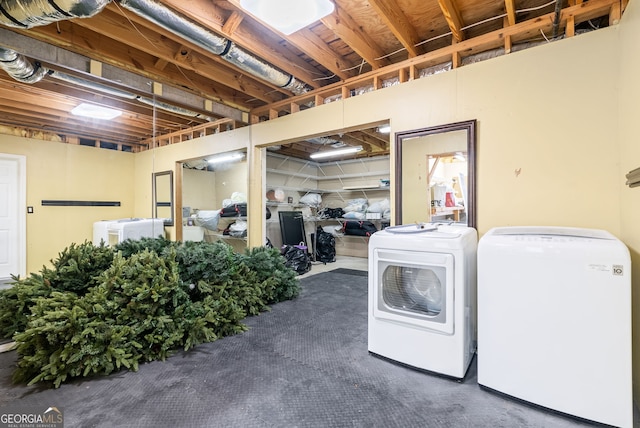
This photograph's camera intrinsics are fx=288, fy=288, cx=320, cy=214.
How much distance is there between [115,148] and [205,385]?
3947 mm

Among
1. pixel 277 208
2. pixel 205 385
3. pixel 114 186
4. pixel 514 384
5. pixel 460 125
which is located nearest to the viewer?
pixel 514 384

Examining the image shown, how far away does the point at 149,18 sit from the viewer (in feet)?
6.84

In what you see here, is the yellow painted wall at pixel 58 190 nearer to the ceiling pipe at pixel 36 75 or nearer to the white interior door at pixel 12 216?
the white interior door at pixel 12 216

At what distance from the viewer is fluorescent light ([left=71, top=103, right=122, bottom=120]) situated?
384cm

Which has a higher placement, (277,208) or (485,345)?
(277,208)

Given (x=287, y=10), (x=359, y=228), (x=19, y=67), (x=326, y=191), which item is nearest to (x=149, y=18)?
(x=287, y=10)

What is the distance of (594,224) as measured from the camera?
2.04m

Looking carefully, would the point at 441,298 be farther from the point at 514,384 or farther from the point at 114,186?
the point at 114,186

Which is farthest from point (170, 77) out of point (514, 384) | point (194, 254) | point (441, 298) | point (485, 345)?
point (514, 384)

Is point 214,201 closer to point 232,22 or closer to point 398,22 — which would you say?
point 232,22

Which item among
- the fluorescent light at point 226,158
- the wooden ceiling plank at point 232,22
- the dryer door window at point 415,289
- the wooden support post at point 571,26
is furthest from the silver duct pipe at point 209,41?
the wooden support post at point 571,26

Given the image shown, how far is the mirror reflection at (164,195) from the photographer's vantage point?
4871 mm

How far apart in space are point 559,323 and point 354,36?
258cm

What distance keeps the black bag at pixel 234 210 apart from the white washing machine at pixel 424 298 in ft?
11.8
